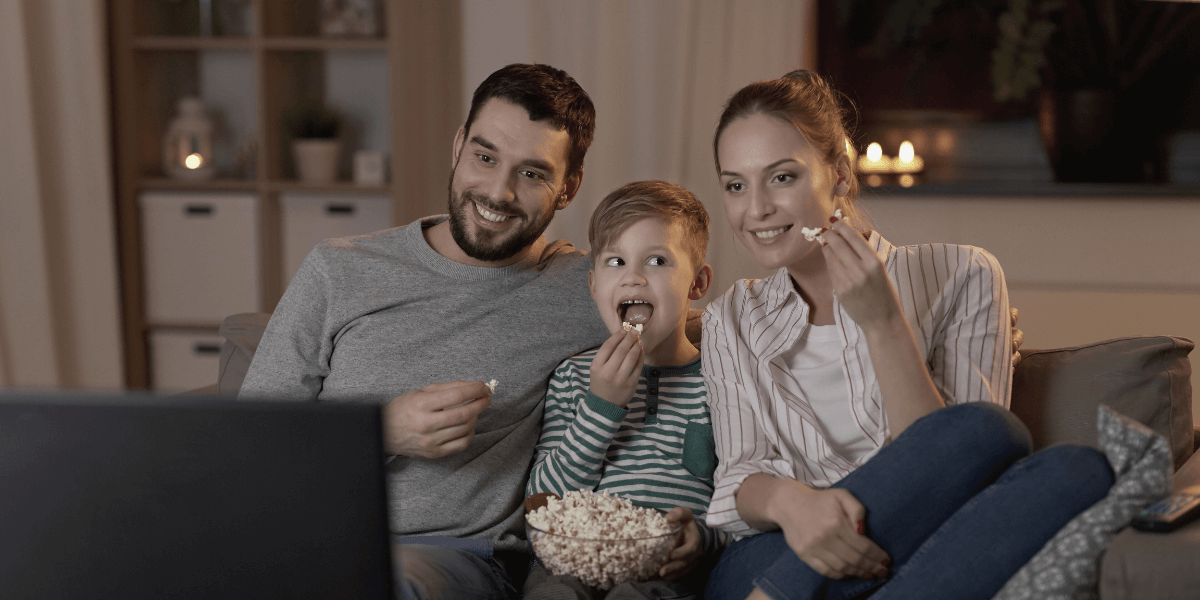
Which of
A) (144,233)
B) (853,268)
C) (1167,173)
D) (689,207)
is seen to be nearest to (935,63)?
(1167,173)

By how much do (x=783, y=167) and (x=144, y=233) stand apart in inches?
110

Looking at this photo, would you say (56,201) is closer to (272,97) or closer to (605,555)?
(272,97)

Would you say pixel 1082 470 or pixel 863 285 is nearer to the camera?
pixel 1082 470

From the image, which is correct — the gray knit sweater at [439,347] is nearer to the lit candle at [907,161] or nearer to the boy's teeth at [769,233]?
the boy's teeth at [769,233]

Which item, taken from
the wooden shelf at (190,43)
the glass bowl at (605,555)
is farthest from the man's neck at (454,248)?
the wooden shelf at (190,43)

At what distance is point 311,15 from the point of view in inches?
136

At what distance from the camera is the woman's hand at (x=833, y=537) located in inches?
43.8

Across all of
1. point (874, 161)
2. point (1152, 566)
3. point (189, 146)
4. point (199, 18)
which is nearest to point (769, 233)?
point (1152, 566)

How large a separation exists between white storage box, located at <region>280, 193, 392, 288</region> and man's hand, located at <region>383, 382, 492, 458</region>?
6.63 feet

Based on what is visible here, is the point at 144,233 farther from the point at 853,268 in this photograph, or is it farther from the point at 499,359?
the point at 853,268

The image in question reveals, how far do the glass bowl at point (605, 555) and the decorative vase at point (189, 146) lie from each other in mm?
2718

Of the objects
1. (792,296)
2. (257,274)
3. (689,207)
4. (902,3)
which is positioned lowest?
(257,274)

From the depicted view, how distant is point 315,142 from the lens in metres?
3.30

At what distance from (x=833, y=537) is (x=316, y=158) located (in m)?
2.70
